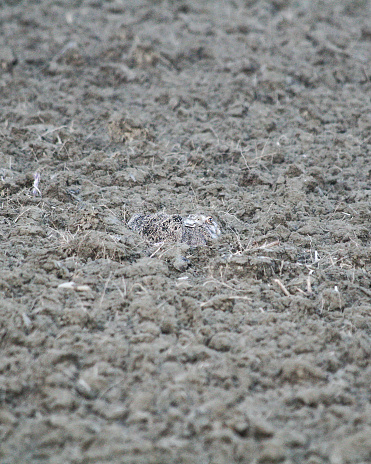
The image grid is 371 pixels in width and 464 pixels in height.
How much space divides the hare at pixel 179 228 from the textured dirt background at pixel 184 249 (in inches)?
4.1

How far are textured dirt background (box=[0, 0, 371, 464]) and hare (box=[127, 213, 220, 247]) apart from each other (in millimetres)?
105

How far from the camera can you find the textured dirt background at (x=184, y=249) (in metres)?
2.14

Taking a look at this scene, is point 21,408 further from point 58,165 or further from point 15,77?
point 15,77

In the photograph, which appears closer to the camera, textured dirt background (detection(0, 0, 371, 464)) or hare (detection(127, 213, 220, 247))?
textured dirt background (detection(0, 0, 371, 464))

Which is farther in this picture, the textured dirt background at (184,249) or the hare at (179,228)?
the hare at (179,228)

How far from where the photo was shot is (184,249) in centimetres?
318

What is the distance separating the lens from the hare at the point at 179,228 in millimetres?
3277

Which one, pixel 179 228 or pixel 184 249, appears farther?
pixel 179 228

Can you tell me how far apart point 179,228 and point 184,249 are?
0.18 meters

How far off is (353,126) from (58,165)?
246cm

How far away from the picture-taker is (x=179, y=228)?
3303mm

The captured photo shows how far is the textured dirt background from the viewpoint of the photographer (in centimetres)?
214

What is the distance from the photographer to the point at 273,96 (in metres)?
5.07

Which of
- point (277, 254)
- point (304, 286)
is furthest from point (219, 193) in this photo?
point (304, 286)
